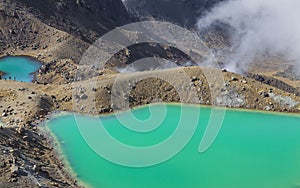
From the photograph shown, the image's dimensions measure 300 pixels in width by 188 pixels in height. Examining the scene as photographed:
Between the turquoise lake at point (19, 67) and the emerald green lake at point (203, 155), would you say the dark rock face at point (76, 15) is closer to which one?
the turquoise lake at point (19, 67)

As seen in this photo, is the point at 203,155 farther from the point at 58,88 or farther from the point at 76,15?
the point at 76,15

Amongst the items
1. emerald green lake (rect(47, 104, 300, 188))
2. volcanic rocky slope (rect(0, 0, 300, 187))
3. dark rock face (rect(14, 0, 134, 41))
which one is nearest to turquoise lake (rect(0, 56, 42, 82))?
volcanic rocky slope (rect(0, 0, 300, 187))

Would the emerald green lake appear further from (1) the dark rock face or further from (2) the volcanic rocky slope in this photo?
(1) the dark rock face

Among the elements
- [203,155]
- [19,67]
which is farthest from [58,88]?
[203,155]

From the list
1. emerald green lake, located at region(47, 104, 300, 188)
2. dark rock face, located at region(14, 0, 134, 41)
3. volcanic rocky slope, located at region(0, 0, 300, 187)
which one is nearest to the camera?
emerald green lake, located at region(47, 104, 300, 188)

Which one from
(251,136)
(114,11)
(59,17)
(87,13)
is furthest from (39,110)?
(114,11)

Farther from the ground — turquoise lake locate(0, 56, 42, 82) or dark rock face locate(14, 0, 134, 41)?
dark rock face locate(14, 0, 134, 41)

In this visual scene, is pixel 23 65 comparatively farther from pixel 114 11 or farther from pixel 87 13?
pixel 114 11

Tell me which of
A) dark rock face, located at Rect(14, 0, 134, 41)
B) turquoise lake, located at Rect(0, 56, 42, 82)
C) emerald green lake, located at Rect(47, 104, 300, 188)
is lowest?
emerald green lake, located at Rect(47, 104, 300, 188)
